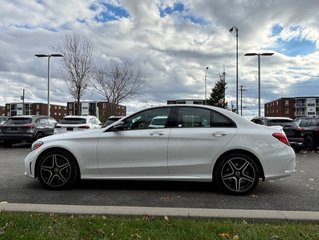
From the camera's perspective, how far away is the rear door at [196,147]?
22.6 feet

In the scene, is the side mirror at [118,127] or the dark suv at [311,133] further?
the dark suv at [311,133]

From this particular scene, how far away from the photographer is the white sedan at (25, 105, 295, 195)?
6.88m

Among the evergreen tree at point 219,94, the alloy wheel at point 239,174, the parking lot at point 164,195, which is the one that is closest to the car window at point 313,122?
the parking lot at point 164,195

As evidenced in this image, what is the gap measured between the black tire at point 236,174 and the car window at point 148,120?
48.7 inches

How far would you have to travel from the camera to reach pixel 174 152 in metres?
6.95

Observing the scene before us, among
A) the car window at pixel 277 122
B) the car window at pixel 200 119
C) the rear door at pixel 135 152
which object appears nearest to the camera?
the rear door at pixel 135 152

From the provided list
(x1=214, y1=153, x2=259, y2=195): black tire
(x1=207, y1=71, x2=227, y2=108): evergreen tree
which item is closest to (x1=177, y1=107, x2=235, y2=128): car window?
(x1=214, y1=153, x2=259, y2=195): black tire

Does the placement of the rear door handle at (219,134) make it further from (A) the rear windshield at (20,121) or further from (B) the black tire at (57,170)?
(A) the rear windshield at (20,121)

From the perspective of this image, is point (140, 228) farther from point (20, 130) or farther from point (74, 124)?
point (20, 130)

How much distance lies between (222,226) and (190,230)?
0.40 metres

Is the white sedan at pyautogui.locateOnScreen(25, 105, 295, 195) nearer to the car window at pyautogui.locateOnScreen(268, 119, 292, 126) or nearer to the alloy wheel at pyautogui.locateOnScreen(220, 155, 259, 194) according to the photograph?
the alloy wheel at pyautogui.locateOnScreen(220, 155, 259, 194)

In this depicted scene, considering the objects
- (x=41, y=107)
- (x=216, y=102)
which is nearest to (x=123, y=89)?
(x=216, y=102)

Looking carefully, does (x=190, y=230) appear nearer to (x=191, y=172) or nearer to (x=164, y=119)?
(x=191, y=172)

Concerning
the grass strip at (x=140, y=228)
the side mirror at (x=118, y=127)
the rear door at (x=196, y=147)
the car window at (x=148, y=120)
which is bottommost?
the grass strip at (x=140, y=228)
